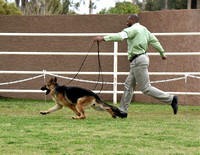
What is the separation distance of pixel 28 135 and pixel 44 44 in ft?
22.6

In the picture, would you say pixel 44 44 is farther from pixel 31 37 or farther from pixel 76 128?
pixel 76 128

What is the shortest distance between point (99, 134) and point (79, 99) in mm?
2031

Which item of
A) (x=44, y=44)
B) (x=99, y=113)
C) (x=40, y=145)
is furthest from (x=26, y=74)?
(x=40, y=145)

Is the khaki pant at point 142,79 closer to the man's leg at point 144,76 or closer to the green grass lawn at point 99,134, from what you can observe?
the man's leg at point 144,76

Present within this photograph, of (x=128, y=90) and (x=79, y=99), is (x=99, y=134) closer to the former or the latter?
(x=79, y=99)

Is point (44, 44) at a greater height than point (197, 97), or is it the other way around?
point (44, 44)

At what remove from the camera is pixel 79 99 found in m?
9.18

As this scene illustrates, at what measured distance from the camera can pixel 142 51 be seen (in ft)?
30.1

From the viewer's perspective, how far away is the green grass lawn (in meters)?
6.07

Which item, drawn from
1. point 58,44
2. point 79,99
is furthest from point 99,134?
point 58,44

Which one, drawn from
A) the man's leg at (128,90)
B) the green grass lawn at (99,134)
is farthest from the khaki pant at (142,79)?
the green grass lawn at (99,134)

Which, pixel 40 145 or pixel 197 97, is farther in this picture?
pixel 197 97

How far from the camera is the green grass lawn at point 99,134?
19.9ft

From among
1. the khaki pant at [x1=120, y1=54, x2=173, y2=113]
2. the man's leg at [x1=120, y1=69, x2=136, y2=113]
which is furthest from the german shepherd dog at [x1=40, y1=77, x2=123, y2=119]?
the khaki pant at [x1=120, y1=54, x2=173, y2=113]
